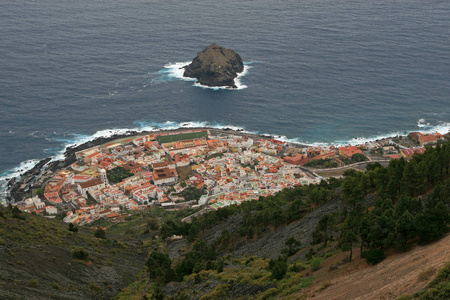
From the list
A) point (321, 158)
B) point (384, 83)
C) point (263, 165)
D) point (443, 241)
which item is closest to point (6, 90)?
point (263, 165)

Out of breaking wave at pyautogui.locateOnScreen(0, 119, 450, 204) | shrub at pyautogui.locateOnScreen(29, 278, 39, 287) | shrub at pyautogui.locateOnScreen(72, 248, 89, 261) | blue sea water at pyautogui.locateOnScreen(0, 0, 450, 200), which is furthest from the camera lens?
blue sea water at pyautogui.locateOnScreen(0, 0, 450, 200)

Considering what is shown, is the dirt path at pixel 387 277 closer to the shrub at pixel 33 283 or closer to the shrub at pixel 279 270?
the shrub at pixel 279 270

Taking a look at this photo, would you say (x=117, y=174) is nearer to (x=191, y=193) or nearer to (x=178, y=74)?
(x=191, y=193)

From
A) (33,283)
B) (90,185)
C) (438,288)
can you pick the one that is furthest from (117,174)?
(438,288)

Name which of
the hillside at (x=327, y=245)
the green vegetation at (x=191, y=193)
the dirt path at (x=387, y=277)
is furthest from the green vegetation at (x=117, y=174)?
the dirt path at (x=387, y=277)

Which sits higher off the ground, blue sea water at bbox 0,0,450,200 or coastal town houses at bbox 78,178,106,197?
blue sea water at bbox 0,0,450,200

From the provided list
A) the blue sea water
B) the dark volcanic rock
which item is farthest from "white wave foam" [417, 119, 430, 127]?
the dark volcanic rock

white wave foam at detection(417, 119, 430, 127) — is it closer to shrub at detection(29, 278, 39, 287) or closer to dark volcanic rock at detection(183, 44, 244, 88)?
dark volcanic rock at detection(183, 44, 244, 88)
